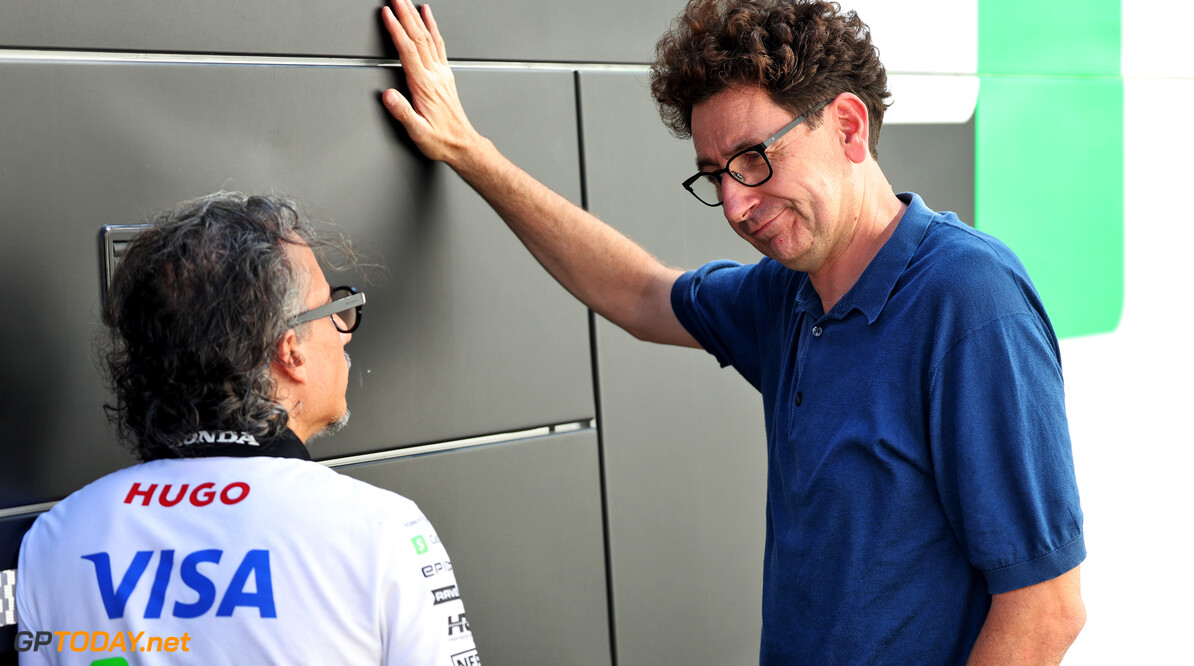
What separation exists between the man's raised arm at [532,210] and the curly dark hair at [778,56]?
37 centimetres

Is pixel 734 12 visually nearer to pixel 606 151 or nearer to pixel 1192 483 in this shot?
pixel 606 151

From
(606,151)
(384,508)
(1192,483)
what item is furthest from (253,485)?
(1192,483)

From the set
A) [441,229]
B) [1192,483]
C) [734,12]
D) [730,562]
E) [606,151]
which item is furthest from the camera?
[1192,483]

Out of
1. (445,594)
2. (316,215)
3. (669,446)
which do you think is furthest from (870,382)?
(316,215)

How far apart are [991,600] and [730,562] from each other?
90cm

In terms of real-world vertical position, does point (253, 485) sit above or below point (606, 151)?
below

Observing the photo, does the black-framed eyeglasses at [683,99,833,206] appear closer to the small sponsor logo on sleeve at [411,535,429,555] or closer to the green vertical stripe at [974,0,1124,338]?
the small sponsor logo on sleeve at [411,535,429,555]

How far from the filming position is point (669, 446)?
2.15 metres

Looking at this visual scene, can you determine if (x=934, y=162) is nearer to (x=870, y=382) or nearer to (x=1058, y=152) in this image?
(x=1058, y=152)

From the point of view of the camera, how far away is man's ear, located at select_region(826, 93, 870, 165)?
A: 1.51m

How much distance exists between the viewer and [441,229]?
185 centimetres

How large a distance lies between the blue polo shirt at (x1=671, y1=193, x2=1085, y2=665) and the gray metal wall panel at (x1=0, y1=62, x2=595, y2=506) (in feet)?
1.97

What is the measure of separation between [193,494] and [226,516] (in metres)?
0.06

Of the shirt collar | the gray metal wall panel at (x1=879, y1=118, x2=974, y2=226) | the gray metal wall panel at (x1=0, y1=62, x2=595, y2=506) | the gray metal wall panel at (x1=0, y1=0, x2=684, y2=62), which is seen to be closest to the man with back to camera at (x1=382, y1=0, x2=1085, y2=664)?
the gray metal wall panel at (x1=0, y1=0, x2=684, y2=62)
